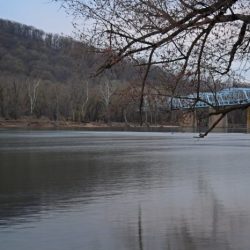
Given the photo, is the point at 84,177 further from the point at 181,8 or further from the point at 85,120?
the point at 85,120

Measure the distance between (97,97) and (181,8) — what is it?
431ft

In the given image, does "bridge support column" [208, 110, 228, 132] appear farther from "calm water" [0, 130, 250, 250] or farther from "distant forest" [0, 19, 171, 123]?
"distant forest" [0, 19, 171, 123]

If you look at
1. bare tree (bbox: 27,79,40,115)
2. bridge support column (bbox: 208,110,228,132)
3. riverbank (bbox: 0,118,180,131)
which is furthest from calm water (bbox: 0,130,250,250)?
bare tree (bbox: 27,79,40,115)

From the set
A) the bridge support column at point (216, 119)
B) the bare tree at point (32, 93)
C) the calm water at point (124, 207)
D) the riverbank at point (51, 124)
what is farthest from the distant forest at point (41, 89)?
the calm water at point (124, 207)

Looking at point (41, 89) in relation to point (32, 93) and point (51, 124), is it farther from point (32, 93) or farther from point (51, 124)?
point (51, 124)

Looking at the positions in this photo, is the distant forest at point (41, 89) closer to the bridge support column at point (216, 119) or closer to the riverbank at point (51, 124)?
the riverbank at point (51, 124)

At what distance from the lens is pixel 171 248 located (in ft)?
42.2

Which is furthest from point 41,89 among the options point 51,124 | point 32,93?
point 51,124

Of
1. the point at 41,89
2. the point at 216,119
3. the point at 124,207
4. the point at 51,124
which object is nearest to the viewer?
the point at 216,119

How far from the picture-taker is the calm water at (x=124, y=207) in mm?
13656

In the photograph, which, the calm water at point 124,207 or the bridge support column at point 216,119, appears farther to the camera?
the calm water at point 124,207

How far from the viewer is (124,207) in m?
18.8

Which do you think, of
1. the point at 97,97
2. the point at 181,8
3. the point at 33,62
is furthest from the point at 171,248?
the point at 33,62

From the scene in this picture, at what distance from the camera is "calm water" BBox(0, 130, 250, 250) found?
13.7 metres
